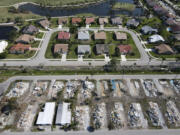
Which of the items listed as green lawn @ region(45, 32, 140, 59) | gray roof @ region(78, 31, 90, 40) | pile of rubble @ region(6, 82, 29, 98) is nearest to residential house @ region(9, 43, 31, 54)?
green lawn @ region(45, 32, 140, 59)

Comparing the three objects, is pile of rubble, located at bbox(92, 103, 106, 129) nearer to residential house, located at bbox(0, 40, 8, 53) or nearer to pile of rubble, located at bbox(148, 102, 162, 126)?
pile of rubble, located at bbox(148, 102, 162, 126)

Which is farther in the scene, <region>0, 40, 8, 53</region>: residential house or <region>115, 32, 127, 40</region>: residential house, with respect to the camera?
<region>115, 32, 127, 40</region>: residential house

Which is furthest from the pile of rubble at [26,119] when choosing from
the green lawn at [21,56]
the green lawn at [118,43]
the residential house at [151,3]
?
the residential house at [151,3]

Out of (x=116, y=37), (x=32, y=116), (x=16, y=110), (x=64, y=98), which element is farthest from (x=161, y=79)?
(x=16, y=110)

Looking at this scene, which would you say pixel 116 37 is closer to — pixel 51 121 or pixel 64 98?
pixel 64 98

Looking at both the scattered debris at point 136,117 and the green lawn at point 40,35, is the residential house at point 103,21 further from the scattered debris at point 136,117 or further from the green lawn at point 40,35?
the scattered debris at point 136,117

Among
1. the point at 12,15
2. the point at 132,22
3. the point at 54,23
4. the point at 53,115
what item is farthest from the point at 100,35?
the point at 12,15

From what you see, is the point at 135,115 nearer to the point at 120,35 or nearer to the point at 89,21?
the point at 120,35

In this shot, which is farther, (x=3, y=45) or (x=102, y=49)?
(x=3, y=45)
